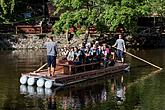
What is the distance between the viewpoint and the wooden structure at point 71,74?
24844 millimetres

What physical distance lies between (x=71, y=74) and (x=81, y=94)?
3.34m

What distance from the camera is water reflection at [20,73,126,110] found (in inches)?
818

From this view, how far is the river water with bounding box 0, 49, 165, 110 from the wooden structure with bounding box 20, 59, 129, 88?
0.40 meters

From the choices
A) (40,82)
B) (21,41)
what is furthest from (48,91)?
(21,41)

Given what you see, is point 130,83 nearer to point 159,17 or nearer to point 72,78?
point 72,78

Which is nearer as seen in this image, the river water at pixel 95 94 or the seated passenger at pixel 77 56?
the river water at pixel 95 94

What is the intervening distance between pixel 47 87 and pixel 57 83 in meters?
0.62

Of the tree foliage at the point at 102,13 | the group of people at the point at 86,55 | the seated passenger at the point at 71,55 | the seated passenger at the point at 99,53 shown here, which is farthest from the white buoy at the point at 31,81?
the tree foliage at the point at 102,13

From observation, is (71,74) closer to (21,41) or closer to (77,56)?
(77,56)

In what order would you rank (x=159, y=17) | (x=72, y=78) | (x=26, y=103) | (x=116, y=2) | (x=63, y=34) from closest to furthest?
(x=26, y=103), (x=72, y=78), (x=116, y=2), (x=63, y=34), (x=159, y=17)

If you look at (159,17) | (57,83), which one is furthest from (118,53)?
(159,17)

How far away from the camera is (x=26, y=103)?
20656 millimetres

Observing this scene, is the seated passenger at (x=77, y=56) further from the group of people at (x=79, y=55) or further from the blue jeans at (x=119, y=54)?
the blue jeans at (x=119, y=54)

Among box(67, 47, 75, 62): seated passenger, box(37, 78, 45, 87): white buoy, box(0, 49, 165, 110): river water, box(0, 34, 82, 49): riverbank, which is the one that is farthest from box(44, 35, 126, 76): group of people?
box(0, 34, 82, 49): riverbank
